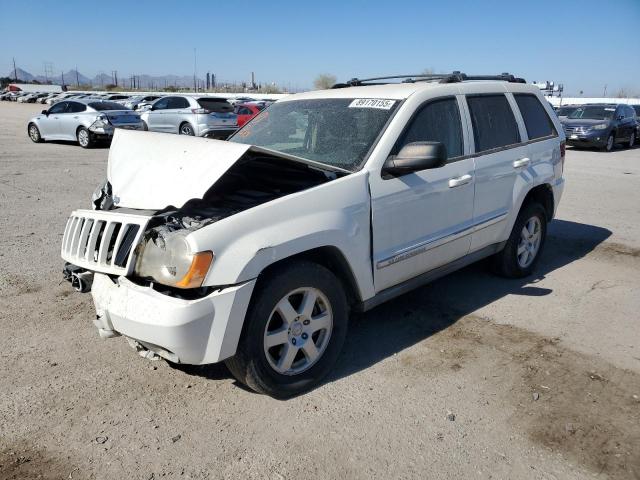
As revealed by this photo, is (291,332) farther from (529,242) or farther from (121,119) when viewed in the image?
(121,119)

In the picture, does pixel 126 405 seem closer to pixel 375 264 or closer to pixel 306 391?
pixel 306 391

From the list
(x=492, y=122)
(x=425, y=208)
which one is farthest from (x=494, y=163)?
(x=425, y=208)

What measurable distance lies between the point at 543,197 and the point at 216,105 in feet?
47.9

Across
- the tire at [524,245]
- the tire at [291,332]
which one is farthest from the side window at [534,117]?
the tire at [291,332]

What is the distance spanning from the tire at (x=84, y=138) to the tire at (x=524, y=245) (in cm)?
1534

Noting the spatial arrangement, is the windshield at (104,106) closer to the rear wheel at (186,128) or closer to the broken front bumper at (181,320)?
the rear wheel at (186,128)

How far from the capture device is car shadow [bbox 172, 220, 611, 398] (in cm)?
369

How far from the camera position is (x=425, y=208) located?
12.5 ft

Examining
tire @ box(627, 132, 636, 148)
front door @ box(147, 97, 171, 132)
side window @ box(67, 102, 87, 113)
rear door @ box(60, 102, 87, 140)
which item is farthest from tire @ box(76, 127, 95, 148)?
tire @ box(627, 132, 636, 148)

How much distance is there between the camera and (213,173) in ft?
9.77

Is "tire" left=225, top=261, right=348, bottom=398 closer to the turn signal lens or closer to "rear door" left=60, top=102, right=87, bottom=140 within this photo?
the turn signal lens

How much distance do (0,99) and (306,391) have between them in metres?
84.1

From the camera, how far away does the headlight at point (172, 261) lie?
2.72 meters

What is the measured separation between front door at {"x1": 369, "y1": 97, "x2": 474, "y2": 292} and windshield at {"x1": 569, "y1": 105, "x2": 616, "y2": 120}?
57.9 ft
